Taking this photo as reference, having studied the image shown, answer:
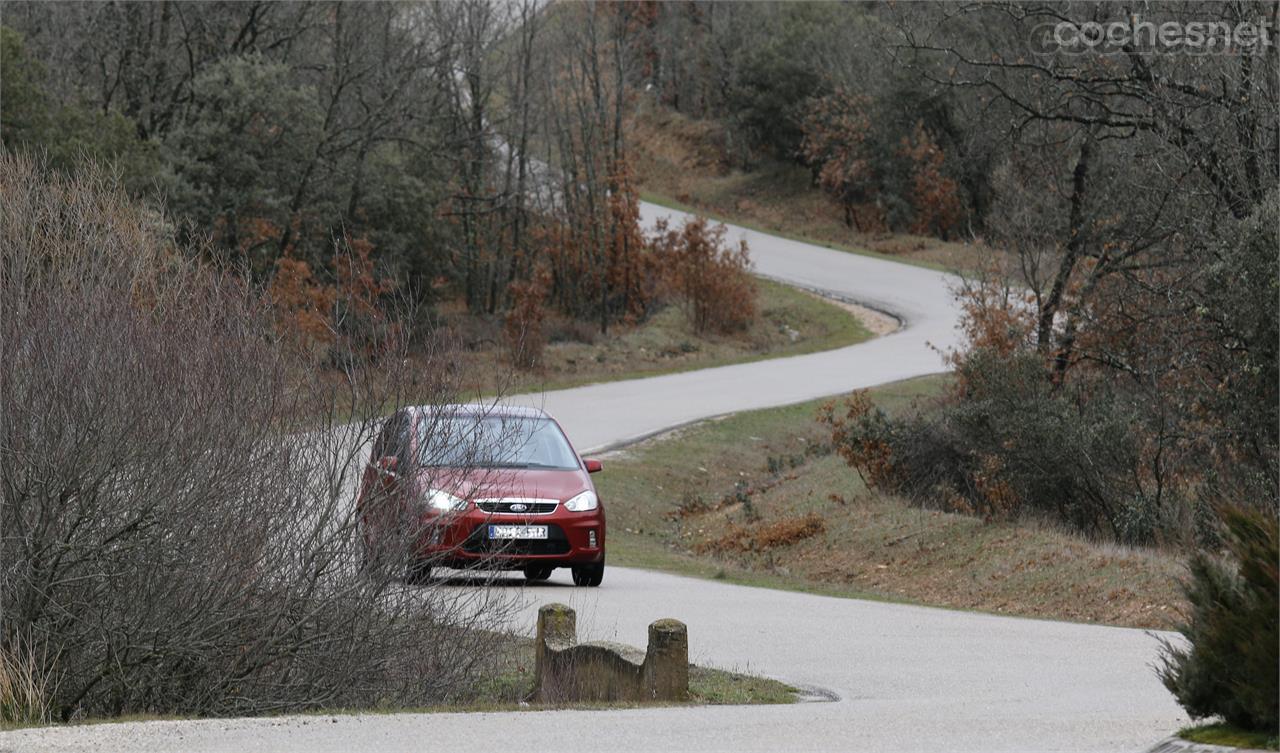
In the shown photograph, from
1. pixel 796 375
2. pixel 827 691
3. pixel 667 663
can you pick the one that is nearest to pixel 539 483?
pixel 827 691

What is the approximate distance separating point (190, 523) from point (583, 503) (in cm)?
565

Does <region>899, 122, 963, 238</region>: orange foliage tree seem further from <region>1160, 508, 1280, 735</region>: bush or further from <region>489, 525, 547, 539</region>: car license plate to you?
<region>1160, 508, 1280, 735</region>: bush

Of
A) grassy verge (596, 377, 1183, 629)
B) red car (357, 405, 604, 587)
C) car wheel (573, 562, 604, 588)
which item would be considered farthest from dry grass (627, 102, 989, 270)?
red car (357, 405, 604, 587)

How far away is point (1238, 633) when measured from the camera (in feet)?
22.2

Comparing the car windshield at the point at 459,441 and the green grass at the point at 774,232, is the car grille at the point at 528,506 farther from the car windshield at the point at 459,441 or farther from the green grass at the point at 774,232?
the green grass at the point at 774,232

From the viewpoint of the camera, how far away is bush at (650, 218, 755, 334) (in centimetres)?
4453

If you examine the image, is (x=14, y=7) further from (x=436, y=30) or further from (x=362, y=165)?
(x=436, y=30)

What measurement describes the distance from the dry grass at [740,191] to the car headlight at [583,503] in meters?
39.5

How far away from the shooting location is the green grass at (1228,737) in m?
6.73

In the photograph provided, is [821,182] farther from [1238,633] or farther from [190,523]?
[1238,633]

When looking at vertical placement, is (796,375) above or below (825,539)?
below

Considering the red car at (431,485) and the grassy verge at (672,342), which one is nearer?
the red car at (431,485)

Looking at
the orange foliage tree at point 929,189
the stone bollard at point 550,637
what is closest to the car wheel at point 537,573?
the stone bollard at point 550,637

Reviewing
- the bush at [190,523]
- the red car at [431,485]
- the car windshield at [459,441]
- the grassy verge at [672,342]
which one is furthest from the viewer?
the grassy verge at [672,342]
